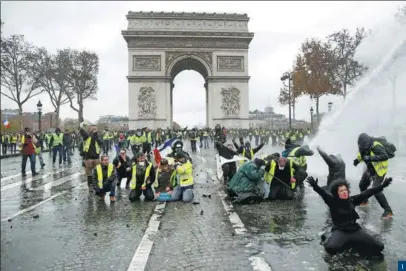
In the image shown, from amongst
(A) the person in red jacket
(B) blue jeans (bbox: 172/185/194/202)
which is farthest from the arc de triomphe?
(B) blue jeans (bbox: 172/185/194/202)

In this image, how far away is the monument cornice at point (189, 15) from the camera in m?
50.8

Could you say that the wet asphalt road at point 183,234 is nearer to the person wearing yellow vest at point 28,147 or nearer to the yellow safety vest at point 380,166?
the yellow safety vest at point 380,166

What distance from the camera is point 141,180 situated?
392 inches

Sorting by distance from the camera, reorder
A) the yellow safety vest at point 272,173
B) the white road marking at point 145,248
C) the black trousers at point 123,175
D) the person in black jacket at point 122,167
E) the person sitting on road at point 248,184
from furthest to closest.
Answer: the black trousers at point 123,175, the person in black jacket at point 122,167, the yellow safety vest at point 272,173, the person sitting on road at point 248,184, the white road marking at point 145,248

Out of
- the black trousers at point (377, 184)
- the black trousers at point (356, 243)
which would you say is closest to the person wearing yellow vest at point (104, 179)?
the black trousers at point (377, 184)

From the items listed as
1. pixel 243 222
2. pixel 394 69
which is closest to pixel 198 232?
pixel 243 222

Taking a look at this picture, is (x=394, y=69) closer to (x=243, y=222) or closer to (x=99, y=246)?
(x=243, y=222)

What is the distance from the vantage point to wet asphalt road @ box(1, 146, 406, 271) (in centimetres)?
501

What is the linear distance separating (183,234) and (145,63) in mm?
45694

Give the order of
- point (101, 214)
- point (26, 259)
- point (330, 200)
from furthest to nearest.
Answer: point (101, 214) < point (330, 200) < point (26, 259)

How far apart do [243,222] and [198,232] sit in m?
1.00

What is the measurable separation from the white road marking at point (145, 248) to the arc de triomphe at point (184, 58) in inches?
1684

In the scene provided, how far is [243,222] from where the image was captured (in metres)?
7.26

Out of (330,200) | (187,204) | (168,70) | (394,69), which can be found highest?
(168,70)
